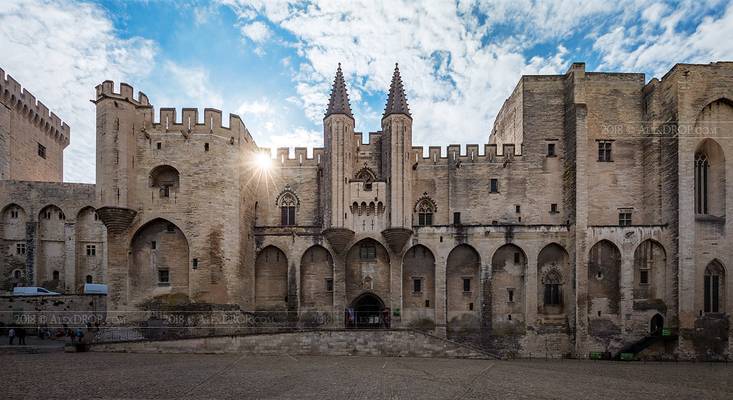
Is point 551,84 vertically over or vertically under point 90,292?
over

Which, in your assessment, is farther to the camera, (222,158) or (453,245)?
(453,245)

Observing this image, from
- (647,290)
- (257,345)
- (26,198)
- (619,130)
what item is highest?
(619,130)

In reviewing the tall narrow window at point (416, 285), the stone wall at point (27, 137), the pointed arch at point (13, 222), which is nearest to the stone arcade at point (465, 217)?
the tall narrow window at point (416, 285)

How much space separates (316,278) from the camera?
A: 2738 centimetres

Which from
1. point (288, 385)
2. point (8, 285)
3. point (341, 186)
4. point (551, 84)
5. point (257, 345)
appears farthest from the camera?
point (8, 285)

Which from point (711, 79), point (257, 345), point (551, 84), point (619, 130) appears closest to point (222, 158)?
point (257, 345)

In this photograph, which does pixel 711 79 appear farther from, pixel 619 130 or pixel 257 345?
pixel 257 345

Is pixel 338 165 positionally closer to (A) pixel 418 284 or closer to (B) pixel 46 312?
(A) pixel 418 284

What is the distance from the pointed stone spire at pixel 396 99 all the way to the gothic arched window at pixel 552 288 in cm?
1265

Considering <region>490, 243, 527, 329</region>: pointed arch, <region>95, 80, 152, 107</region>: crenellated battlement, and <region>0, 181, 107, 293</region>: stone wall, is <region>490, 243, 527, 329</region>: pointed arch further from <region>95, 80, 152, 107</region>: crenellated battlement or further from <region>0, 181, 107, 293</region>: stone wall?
<region>0, 181, 107, 293</region>: stone wall

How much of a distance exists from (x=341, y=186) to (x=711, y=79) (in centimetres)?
2185

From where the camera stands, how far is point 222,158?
80.6 ft

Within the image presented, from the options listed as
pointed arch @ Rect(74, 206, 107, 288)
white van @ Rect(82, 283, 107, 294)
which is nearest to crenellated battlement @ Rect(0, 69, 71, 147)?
pointed arch @ Rect(74, 206, 107, 288)

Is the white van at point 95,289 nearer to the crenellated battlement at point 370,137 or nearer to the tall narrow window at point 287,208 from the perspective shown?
the tall narrow window at point 287,208
